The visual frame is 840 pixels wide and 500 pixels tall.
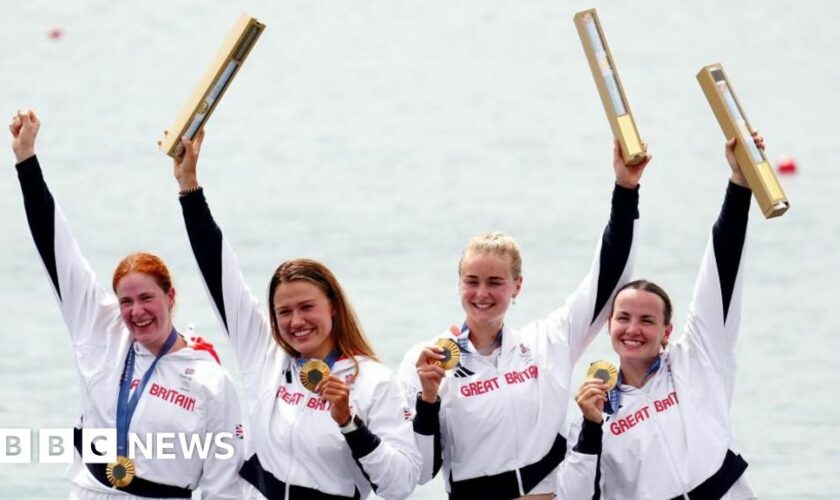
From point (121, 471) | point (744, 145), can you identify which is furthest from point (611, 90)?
point (121, 471)

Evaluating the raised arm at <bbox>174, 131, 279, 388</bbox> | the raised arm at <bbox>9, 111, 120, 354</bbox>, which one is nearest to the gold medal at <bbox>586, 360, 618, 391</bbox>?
the raised arm at <bbox>174, 131, 279, 388</bbox>

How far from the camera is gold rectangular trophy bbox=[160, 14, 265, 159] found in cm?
601

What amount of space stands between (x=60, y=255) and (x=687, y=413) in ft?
6.92

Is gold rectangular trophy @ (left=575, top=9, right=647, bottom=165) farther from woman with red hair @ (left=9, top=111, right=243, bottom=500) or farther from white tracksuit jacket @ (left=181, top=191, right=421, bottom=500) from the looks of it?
woman with red hair @ (left=9, top=111, right=243, bottom=500)

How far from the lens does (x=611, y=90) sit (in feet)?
20.0

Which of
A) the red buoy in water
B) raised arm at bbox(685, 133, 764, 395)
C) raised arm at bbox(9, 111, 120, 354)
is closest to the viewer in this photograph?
raised arm at bbox(685, 133, 764, 395)

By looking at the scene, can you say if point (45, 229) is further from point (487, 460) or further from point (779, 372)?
point (779, 372)

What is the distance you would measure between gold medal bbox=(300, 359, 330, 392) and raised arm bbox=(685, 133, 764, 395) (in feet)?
4.02

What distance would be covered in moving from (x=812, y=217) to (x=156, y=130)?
569 cm

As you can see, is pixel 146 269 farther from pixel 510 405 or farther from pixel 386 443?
pixel 510 405

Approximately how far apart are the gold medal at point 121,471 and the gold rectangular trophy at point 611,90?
1.86 metres

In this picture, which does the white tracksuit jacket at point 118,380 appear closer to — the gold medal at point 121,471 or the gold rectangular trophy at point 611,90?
the gold medal at point 121,471

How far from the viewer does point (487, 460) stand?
19.9 feet

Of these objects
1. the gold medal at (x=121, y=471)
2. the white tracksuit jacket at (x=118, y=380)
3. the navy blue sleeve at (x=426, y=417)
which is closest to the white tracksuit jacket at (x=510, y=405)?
the navy blue sleeve at (x=426, y=417)
